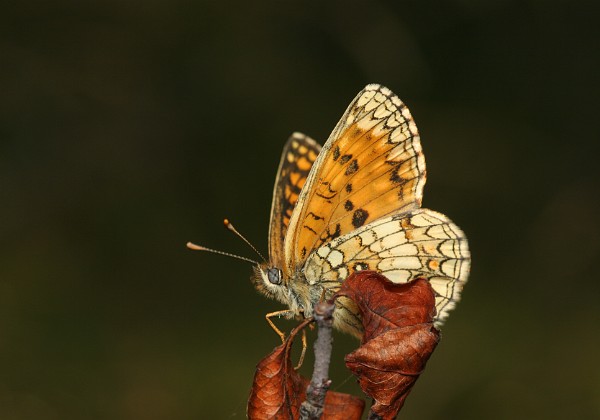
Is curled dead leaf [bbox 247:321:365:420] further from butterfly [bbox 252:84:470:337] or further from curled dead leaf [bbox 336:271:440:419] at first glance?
butterfly [bbox 252:84:470:337]

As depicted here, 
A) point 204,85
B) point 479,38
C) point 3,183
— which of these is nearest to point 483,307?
point 479,38

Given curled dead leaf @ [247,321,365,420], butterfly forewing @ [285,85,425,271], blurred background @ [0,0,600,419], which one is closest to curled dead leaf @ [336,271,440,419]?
curled dead leaf @ [247,321,365,420]

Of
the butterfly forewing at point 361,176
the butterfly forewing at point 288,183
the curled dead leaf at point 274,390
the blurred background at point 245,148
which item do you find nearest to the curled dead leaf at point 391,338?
→ the curled dead leaf at point 274,390

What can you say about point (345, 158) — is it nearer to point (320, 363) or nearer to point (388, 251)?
point (388, 251)

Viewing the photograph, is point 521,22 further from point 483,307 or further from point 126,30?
point 126,30

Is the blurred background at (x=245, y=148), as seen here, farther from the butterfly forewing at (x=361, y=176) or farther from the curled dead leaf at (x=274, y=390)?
the curled dead leaf at (x=274, y=390)

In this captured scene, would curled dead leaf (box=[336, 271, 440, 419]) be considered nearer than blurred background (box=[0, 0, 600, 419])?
Yes
